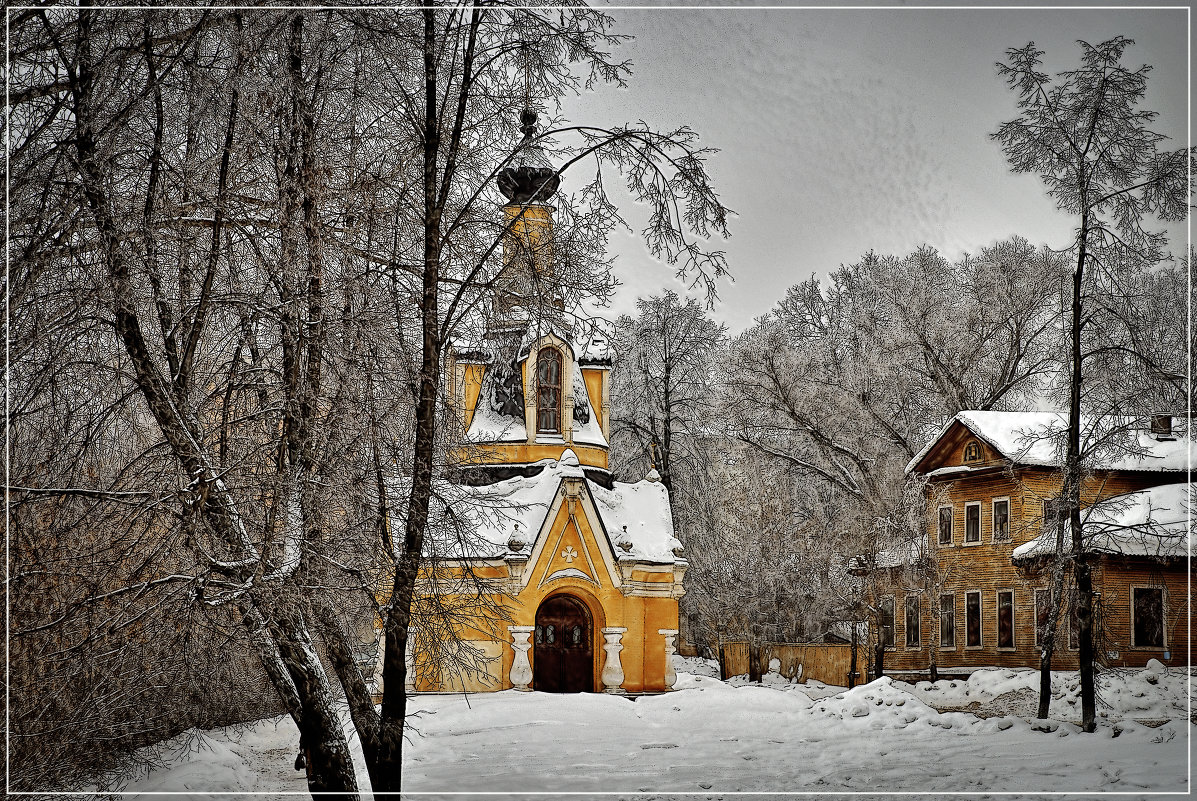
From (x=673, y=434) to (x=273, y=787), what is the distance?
80.2 ft

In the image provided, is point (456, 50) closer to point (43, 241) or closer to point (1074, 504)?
point (43, 241)

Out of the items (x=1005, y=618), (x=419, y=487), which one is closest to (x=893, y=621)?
(x=1005, y=618)

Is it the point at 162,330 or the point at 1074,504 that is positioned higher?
the point at 162,330

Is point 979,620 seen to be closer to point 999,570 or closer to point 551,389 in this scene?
point 999,570

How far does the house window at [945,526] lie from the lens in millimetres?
27844

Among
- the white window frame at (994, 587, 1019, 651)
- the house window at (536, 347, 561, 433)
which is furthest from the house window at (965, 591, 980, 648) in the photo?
the house window at (536, 347, 561, 433)

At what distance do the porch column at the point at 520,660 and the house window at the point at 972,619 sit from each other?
38.6 feet

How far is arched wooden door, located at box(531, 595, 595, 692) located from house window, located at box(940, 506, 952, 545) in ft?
33.1

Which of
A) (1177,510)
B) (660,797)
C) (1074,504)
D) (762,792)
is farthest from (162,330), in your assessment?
(1177,510)

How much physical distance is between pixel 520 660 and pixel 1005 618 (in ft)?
40.5

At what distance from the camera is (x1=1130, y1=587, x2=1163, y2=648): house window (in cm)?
2291

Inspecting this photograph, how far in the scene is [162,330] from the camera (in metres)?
7.96

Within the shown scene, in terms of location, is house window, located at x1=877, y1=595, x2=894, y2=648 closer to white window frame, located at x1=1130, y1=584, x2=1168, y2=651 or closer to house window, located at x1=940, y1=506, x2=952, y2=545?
house window, located at x1=940, y1=506, x2=952, y2=545

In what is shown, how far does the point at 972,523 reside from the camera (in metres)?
27.5
